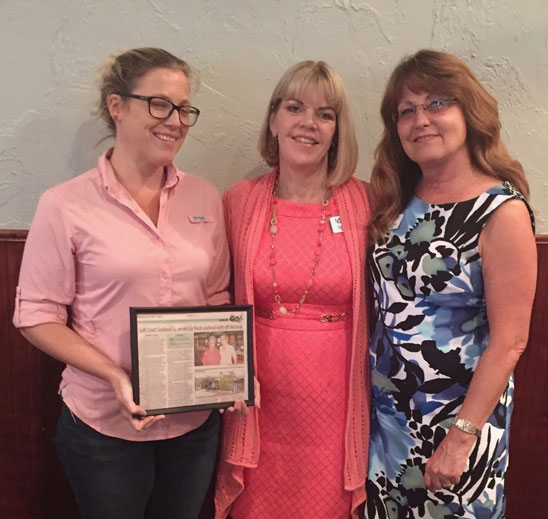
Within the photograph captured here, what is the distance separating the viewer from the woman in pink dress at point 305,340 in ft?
4.80

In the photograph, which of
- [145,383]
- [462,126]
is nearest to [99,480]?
[145,383]

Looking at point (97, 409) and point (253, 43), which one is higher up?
point (253, 43)

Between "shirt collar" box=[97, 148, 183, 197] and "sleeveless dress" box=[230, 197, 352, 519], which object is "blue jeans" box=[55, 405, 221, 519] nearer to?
"sleeveless dress" box=[230, 197, 352, 519]

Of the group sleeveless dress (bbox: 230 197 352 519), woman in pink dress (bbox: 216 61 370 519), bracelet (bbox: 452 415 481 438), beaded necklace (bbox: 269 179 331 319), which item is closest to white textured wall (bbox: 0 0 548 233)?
woman in pink dress (bbox: 216 61 370 519)

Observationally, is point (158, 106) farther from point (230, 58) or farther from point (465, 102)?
point (465, 102)

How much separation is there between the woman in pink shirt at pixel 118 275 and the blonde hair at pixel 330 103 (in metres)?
0.32

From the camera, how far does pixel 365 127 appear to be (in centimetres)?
176

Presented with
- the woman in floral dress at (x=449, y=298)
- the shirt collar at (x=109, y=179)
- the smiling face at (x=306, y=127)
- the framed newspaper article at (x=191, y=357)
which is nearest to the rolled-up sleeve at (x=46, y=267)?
the shirt collar at (x=109, y=179)

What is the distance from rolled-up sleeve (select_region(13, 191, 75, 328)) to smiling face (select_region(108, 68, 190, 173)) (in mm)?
237

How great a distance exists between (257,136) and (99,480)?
116 centimetres

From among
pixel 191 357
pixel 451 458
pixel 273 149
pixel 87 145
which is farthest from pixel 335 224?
pixel 87 145

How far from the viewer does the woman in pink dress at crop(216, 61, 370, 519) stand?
1.46m

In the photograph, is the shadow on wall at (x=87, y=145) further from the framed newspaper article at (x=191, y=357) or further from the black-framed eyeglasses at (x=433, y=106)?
the black-framed eyeglasses at (x=433, y=106)

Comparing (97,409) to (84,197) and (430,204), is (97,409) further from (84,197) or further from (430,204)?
(430,204)
